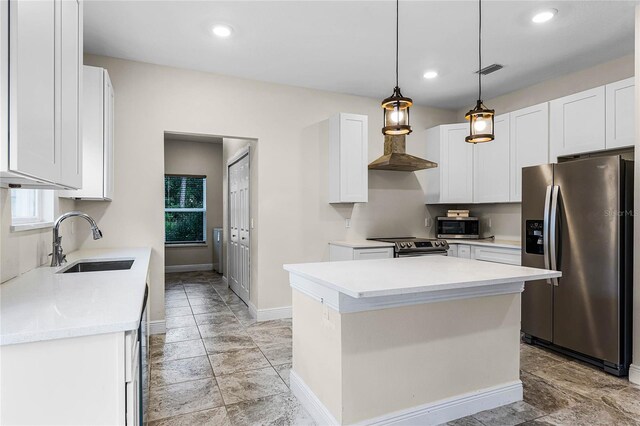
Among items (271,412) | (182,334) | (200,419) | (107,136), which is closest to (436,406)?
(271,412)

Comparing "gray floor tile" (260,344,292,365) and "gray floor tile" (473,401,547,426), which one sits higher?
"gray floor tile" (473,401,547,426)

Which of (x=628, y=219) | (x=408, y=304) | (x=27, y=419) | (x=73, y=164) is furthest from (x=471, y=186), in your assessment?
(x=27, y=419)

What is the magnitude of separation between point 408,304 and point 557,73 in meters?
3.54

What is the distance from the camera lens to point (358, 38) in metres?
3.38

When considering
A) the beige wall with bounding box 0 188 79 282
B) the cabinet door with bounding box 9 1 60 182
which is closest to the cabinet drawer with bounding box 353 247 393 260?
the beige wall with bounding box 0 188 79 282

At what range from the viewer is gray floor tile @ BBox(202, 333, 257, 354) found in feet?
11.5

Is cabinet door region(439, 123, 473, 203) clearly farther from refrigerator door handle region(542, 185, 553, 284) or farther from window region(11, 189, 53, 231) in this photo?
window region(11, 189, 53, 231)

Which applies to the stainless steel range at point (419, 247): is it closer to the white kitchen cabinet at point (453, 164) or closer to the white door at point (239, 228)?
the white kitchen cabinet at point (453, 164)

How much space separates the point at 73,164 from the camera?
5.67ft

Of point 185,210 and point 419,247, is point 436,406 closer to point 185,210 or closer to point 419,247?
point 419,247

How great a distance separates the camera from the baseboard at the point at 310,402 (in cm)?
216

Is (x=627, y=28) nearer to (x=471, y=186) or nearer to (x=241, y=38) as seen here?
(x=471, y=186)

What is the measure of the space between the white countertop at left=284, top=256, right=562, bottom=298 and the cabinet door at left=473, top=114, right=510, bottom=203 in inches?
86.5

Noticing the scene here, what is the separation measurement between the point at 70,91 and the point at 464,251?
4.28 metres
